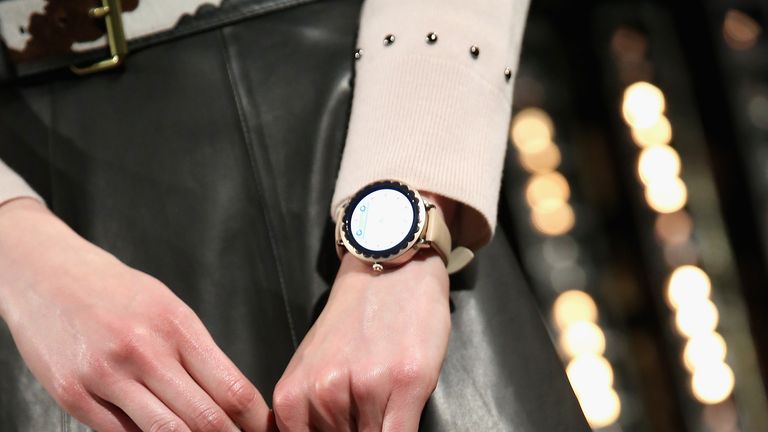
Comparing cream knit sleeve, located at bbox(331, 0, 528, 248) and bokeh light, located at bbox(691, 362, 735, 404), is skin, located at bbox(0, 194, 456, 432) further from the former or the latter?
bokeh light, located at bbox(691, 362, 735, 404)

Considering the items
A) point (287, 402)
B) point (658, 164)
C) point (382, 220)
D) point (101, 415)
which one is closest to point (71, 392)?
point (101, 415)

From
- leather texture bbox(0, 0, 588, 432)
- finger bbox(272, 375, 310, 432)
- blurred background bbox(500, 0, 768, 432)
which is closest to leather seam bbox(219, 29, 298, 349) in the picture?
leather texture bbox(0, 0, 588, 432)

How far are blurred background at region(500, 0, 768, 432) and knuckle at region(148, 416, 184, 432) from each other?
34.3 inches

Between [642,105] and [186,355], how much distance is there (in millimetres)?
998

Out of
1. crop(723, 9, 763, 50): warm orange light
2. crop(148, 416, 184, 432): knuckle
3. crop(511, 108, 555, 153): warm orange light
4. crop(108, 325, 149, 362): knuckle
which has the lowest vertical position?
crop(511, 108, 555, 153): warm orange light

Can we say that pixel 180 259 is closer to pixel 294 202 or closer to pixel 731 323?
pixel 294 202

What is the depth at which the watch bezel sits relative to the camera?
0.69 meters

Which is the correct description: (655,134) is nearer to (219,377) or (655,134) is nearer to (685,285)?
(685,285)

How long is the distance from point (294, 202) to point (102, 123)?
187mm

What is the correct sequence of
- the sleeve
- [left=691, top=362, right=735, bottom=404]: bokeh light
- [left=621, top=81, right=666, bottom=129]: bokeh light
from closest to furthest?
the sleeve
[left=691, top=362, right=735, bottom=404]: bokeh light
[left=621, top=81, right=666, bottom=129]: bokeh light

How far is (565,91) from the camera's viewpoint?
148cm

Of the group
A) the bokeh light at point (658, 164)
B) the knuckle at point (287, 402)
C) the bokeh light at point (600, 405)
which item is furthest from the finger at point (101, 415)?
the bokeh light at point (658, 164)

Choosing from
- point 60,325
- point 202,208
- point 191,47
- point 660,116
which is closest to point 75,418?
point 60,325

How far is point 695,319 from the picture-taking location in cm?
136
